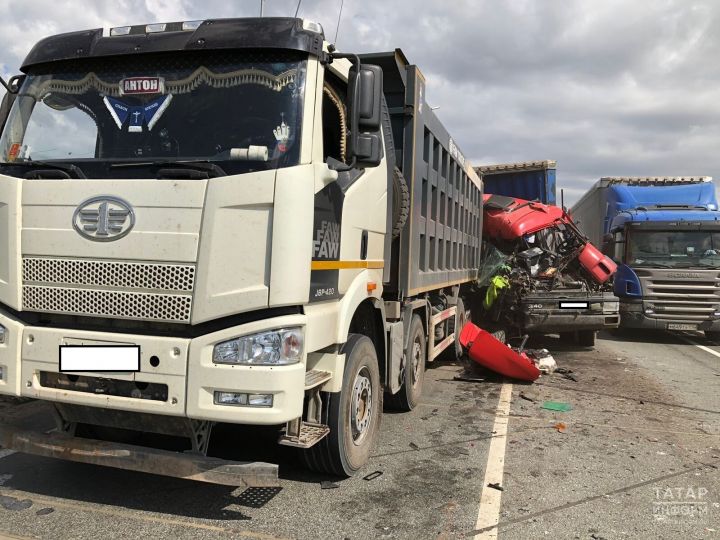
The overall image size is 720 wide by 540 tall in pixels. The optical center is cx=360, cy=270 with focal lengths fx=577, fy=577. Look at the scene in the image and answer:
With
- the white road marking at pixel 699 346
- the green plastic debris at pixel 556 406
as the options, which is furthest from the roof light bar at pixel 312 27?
the white road marking at pixel 699 346

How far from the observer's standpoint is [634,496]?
148 inches

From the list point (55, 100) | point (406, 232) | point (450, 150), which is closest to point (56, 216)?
point (55, 100)

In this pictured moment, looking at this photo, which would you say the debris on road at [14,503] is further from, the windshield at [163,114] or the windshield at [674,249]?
the windshield at [674,249]

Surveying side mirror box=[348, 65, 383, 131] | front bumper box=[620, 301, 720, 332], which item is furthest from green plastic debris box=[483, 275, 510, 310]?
side mirror box=[348, 65, 383, 131]

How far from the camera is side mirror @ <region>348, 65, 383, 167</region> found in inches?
130

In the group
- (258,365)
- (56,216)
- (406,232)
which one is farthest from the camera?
(406,232)

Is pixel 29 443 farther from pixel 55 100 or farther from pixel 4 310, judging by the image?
pixel 55 100

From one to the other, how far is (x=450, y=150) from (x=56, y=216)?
4.63 m

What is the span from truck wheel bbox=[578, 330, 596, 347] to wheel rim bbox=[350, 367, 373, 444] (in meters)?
6.93

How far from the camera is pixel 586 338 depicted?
1014 cm

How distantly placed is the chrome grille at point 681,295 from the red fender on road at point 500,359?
225 inches

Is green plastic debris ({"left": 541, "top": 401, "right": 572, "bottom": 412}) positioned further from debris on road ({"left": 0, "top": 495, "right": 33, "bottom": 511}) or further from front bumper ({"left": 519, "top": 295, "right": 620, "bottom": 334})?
debris on road ({"left": 0, "top": 495, "right": 33, "bottom": 511})

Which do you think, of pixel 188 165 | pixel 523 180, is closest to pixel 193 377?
pixel 188 165

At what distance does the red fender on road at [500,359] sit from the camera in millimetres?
6891
